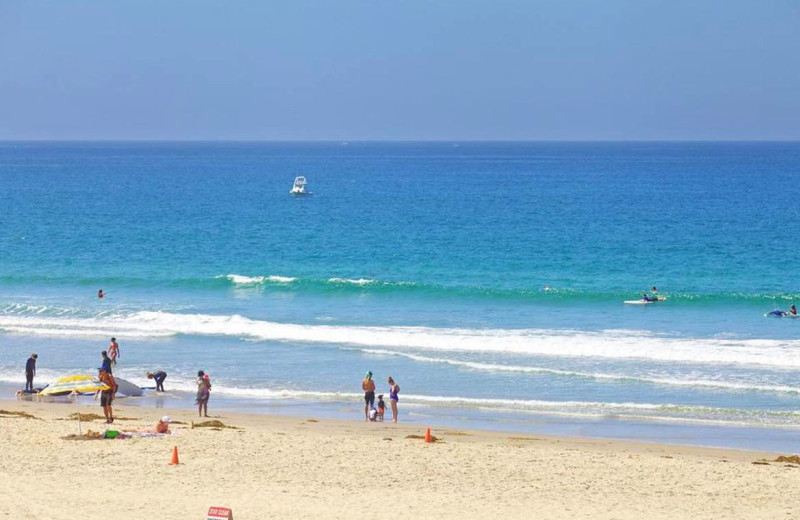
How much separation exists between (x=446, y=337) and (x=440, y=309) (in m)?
6.19

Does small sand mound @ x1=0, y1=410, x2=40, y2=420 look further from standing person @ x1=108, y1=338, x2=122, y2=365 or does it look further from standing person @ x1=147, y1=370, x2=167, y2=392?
standing person @ x1=108, y1=338, x2=122, y2=365

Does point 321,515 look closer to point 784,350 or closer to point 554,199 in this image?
point 784,350

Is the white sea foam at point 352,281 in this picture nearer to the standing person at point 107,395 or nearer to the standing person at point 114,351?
the standing person at point 114,351

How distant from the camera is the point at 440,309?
137ft

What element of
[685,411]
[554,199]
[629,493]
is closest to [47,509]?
[629,493]

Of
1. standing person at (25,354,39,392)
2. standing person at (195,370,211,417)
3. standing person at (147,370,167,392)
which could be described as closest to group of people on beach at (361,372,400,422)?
standing person at (195,370,211,417)

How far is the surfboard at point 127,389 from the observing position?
90.4 feet

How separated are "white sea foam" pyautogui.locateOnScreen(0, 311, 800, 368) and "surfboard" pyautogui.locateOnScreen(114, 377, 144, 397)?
8554 millimetres

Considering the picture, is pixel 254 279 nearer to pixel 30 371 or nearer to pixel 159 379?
pixel 159 379

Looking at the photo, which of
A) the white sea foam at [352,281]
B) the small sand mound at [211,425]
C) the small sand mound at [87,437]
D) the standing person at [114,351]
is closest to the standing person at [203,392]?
the small sand mound at [211,425]

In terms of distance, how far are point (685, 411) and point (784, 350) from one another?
861 centimetres

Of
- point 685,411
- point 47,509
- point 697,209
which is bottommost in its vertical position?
point 47,509

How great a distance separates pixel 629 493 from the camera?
17.9m

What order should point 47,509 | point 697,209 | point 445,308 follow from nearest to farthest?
point 47,509 → point 445,308 → point 697,209
